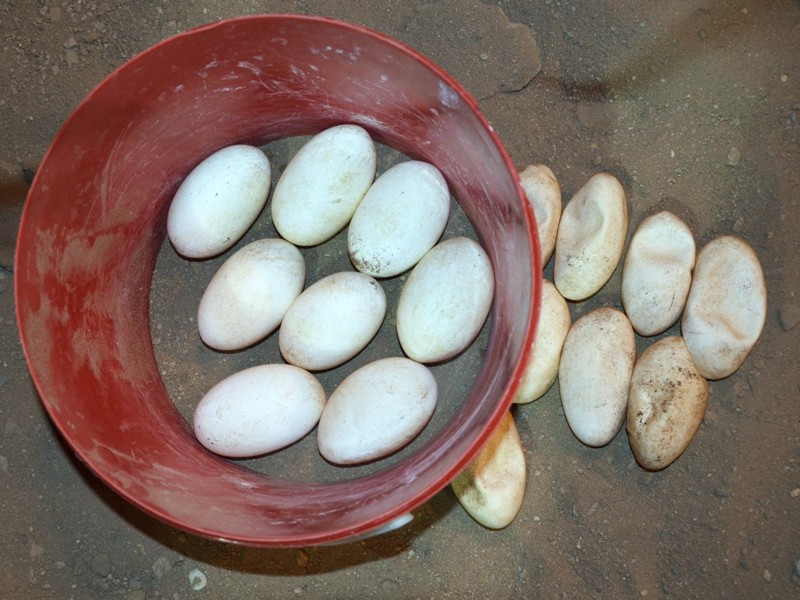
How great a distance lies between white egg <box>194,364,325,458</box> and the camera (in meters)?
0.96

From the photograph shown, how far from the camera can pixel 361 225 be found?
99cm

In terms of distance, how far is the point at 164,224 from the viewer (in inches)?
42.5

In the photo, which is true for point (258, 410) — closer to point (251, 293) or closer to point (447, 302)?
point (251, 293)

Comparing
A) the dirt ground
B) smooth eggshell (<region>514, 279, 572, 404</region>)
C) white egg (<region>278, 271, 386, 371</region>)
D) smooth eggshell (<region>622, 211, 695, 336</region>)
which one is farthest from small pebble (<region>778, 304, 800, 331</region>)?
white egg (<region>278, 271, 386, 371</region>)

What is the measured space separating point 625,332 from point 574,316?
81 mm

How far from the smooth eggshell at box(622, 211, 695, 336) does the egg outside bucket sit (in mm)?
207

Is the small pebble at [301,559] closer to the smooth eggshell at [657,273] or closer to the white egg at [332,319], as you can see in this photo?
the white egg at [332,319]

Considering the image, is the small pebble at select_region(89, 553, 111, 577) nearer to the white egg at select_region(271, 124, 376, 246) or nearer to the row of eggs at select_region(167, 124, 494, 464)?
the row of eggs at select_region(167, 124, 494, 464)

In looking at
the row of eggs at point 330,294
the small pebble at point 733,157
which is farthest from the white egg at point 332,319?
the small pebble at point 733,157

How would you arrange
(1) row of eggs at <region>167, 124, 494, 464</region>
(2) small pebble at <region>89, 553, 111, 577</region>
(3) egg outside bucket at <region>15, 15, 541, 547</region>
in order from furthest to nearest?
1. (2) small pebble at <region>89, 553, 111, 577</region>
2. (1) row of eggs at <region>167, 124, 494, 464</region>
3. (3) egg outside bucket at <region>15, 15, 541, 547</region>

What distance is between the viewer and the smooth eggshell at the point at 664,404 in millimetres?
1011

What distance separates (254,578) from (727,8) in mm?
1004

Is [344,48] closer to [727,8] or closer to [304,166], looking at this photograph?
[304,166]

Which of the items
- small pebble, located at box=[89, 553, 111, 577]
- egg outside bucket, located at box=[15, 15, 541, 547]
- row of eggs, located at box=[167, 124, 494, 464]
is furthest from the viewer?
small pebble, located at box=[89, 553, 111, 577]
